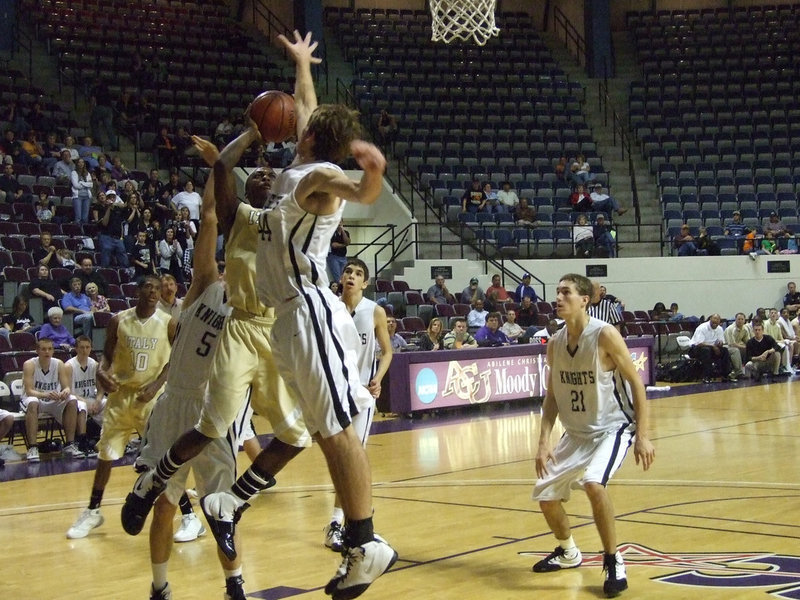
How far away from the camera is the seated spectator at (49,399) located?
1091 cm

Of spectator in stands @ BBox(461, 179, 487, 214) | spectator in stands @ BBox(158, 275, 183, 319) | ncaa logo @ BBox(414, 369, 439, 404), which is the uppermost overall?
spectator in stands @ BBox(461, 179, 487, 214)

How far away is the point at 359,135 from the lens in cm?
423

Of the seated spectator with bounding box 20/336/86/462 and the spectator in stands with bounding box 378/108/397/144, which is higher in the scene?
the spectator in stands with bounding box 378/108/397/144

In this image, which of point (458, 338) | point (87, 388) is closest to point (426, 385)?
point (458, 338)

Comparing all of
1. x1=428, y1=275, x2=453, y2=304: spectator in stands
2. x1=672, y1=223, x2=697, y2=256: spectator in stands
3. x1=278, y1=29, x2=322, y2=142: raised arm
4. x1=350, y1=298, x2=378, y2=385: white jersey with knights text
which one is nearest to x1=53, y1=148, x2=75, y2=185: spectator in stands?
x1=428, y1=275, x2=453, y2=304: spectator in stands

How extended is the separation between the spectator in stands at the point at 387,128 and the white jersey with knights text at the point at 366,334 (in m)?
16.6

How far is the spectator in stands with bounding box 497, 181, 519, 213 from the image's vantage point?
893 inches

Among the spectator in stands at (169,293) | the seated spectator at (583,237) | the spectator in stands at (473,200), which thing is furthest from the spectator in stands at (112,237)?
the seated spectator at (583,237)

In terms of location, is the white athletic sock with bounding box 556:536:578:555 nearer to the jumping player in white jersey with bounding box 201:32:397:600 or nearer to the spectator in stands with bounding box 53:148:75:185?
the jumping player in white jersey with bounding box 201:32:397:600

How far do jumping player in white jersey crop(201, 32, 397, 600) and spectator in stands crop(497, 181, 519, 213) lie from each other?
18.5 meters

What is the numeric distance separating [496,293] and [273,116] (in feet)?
45.9

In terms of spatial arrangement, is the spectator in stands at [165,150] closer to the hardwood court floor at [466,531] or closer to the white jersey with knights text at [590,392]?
the hardwood court floor at [466,531]

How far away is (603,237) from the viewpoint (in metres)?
22.0

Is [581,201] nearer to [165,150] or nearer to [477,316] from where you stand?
[477,316]
